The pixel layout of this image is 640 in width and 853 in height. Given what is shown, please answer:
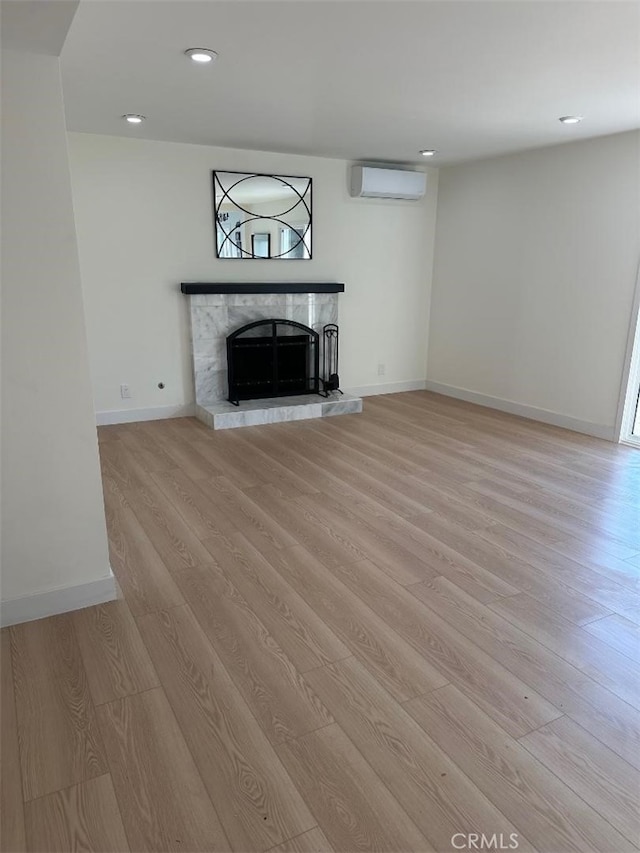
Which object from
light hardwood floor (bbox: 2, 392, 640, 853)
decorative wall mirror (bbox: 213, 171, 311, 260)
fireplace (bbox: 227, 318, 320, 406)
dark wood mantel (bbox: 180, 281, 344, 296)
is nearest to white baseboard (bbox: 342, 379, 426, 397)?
fireplace (bbox: 227, 318, 320, 406)

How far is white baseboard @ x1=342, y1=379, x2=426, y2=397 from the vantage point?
6.22m

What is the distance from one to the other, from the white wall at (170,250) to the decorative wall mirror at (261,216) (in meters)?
0.08

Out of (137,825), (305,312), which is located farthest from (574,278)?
(137,825)

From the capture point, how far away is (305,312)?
5598mm

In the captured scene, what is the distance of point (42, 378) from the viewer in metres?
2.08

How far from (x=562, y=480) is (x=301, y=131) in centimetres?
A: 326

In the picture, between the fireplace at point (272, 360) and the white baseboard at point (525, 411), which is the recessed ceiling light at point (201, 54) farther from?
the white baseboard at point (525, 411)

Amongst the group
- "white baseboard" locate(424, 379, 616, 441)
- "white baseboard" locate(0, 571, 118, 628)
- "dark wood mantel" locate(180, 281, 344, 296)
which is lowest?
"white baseboard" locate(0, 571, 118, 628)

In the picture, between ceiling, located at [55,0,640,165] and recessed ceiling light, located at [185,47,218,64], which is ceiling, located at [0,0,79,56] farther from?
recessed ceiling light, located at [185,47,218,64]

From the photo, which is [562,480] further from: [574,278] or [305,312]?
[305,312]

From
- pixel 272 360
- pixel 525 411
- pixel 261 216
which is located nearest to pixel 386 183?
pixel 261 216

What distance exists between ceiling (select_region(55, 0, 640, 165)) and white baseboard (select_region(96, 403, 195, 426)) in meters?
2.30

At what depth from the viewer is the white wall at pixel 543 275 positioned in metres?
4.50

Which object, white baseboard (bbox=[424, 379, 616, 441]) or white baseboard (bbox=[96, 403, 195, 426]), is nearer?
white baseboard (bbox=[424, 379, 616, 441])
